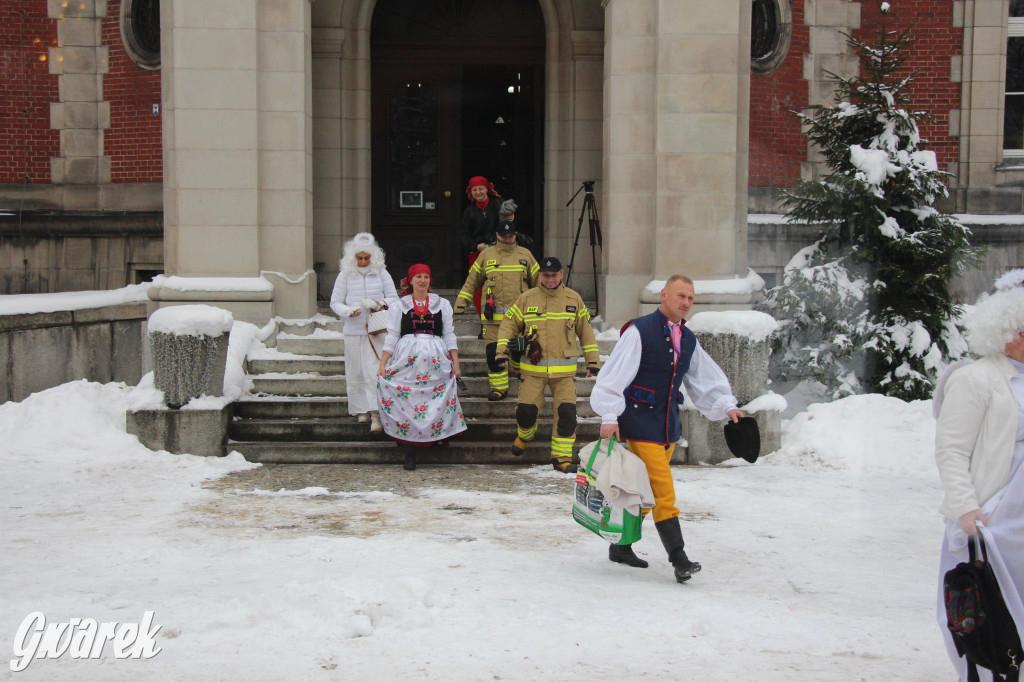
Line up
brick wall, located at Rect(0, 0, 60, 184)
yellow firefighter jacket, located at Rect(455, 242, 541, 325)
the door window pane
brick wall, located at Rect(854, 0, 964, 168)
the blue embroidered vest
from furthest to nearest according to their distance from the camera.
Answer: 1. brick wall, located at Rect(854, 0, 964, 168)
2. brick wall, located at Rect(0, 0, 60, 184)
3. the door window pane
4. yellow firefighter jacket, located at Rect(455, 242, 541, 325)
5. the blue embroidered vest

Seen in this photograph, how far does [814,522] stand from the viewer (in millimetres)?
7336

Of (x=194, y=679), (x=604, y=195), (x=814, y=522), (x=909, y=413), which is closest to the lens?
(x=194, y=679)

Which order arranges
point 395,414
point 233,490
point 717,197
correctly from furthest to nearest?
point 717,197
point 395,414
point 233,490

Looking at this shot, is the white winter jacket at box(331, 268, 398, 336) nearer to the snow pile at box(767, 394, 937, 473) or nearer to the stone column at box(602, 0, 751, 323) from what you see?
the stone column at box(602, 0, 751, 323)

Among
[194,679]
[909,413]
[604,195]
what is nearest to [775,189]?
[604,195]

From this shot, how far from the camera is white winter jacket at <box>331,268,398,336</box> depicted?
9609 mm

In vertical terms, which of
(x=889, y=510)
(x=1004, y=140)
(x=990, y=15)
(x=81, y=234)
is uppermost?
(x=990, y=15)

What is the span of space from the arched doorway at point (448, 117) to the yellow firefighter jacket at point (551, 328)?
15.9ft

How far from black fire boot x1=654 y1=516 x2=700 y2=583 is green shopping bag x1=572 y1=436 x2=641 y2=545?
0.17m

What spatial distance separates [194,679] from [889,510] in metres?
5.17

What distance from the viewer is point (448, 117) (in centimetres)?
1378

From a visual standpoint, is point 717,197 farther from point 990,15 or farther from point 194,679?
point 194,679

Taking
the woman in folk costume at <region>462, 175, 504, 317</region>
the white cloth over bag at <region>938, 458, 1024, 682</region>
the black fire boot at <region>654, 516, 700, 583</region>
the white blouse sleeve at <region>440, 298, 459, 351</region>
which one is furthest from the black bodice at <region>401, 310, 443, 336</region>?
the white cloth over bag at <region>938, 458, 1024, 682</region>

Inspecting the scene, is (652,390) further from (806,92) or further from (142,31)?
(142,31)
